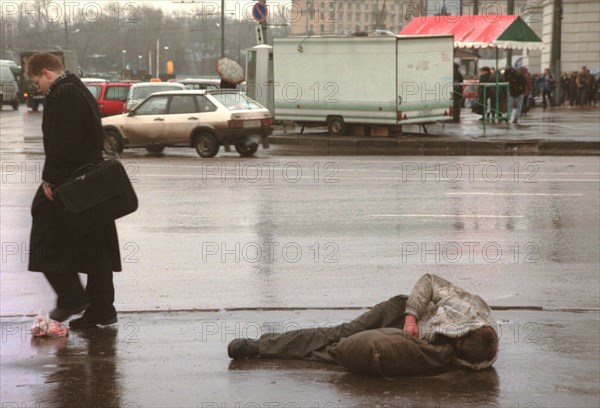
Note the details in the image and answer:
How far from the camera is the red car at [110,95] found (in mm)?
32500

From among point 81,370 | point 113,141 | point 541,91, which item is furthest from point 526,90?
point 81,370

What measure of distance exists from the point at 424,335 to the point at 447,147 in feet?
58.4

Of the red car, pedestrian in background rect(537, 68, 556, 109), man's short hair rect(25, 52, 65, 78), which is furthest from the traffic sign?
man's short hair rect(25, 52, 65, 78)

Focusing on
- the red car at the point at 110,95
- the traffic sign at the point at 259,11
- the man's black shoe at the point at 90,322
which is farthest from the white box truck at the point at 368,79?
the man's black shoe at the point at 90,322

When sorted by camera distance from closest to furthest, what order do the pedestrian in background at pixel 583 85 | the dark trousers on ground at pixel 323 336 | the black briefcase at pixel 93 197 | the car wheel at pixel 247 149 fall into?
the dark trousers on ground at pixel 323 336
the black briefcase at pixel 93 197
the car wheel at pixel 247 149
the pedestrian in background at pixel 583 85

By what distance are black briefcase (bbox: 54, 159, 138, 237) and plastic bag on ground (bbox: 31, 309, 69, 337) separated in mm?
579

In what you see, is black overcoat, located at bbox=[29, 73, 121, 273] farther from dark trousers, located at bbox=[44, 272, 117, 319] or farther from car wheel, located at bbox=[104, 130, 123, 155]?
car wheel, located at bbox=[104, 130, 123, 155]

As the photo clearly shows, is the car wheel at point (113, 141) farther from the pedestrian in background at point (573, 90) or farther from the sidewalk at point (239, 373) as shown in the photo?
the pedestrian in background at point (573, 90)

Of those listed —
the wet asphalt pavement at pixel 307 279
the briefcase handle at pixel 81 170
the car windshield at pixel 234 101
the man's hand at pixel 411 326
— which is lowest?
the wet asphalt pavement at pixel 307 279

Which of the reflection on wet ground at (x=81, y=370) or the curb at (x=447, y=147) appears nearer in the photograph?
the reflection on wet ground at (x=81, y=370)

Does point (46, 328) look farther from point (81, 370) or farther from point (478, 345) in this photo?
point (478, 345)

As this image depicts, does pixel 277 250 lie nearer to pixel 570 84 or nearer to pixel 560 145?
pixel 560 145

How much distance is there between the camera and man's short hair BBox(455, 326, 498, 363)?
5.70m

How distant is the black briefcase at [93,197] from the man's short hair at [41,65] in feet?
2.20
